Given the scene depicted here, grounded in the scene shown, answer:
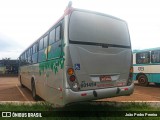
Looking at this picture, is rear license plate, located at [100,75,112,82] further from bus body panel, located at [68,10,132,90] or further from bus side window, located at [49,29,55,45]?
bus side window, located at [49,29,55,45]

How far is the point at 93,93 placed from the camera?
6195mm

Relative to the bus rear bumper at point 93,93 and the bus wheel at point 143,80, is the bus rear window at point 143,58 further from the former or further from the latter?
the bus rear bumper at point 93,93

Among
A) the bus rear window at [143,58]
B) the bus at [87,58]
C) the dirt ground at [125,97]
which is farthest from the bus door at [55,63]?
the bus rear window at [143,58]

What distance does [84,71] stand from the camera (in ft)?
20.3

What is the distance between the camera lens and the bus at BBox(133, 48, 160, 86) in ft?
51.1

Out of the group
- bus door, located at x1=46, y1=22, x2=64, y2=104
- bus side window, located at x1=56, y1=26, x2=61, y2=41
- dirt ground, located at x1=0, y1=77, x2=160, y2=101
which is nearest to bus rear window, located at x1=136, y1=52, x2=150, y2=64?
dirt ground, located at x1=0, y1=77, x2=160, y2=101

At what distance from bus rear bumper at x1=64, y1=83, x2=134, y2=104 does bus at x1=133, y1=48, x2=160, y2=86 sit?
9231 millimetres

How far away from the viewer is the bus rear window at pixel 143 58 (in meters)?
16.5

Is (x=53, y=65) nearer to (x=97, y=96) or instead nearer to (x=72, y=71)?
(x=72, y=71)

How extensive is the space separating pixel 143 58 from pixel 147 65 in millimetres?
767

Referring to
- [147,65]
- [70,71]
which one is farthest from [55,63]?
[147,65]

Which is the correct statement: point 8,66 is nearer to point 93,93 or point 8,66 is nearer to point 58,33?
point 58,33

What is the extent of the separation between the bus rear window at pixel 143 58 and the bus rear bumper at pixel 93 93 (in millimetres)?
9907

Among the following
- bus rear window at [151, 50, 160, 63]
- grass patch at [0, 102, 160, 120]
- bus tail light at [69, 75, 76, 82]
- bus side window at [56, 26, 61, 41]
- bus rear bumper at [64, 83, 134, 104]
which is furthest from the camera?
bus rear window at [151, 50, 160, 63]
